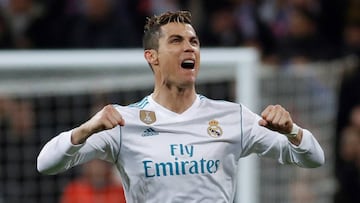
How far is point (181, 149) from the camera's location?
591 cm

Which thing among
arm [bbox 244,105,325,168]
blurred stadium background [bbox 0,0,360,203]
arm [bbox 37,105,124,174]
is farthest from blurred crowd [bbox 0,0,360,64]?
arm [bbox 37,105,124,174]

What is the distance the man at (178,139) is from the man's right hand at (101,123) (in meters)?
0.01

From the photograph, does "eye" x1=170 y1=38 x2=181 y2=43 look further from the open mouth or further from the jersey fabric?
the jersey fabric

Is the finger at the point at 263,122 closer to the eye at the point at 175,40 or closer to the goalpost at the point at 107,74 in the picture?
the eye at the point at 175,40

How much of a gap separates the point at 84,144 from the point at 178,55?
613 mm

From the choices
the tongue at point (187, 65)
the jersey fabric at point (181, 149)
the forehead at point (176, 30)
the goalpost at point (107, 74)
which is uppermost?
the goalpost at point (107, 74)

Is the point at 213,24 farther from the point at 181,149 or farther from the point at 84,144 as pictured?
the point at 84,144

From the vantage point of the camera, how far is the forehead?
6029mm

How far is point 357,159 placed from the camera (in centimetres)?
1023

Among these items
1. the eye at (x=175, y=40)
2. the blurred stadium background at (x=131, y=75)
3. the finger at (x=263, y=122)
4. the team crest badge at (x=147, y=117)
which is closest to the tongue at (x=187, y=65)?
the eye at (x=175, y=40)

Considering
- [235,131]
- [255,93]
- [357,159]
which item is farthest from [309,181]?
[235,131]

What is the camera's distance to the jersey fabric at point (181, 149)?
586 centimetres

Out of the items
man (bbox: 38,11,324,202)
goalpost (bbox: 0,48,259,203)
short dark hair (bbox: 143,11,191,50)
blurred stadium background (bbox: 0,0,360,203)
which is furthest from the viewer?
blurred stadium background (bbox: 0,0,360,203)

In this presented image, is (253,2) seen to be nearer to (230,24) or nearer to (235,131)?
(230,24)
